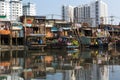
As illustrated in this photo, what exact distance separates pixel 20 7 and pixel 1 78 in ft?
247

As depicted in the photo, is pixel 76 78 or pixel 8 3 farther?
pixel 8 3

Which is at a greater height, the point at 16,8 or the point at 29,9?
the point at 16,8

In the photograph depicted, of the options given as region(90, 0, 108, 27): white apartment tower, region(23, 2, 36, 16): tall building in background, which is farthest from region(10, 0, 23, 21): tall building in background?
region(90, 0, 108, 27): white apartment tower

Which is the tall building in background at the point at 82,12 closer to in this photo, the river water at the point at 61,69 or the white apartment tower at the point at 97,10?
the white apartment tower at the point at 97,10

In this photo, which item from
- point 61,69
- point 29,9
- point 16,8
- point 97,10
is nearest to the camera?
point 61,69

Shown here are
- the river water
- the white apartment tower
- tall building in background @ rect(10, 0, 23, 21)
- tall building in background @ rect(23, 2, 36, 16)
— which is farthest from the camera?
tall building in background @ rect(10, 0, 23, 21)

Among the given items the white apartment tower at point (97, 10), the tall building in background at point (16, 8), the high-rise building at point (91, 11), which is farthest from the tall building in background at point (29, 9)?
the white apartment tower at point (97, 10)

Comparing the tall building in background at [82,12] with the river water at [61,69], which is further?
the tall building in background at [82,12]

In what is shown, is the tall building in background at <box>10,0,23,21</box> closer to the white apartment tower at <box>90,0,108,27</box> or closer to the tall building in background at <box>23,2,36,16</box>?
the tall building in background at <box>23,2,36,16</box>

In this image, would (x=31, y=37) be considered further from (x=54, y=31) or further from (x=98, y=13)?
(x=98, y=13)

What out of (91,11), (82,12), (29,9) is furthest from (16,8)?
(91,11)

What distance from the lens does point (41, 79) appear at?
1337 centimetres

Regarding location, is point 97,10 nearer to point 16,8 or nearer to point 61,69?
point 16,8

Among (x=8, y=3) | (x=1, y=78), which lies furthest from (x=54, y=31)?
(x=8, y=3)
